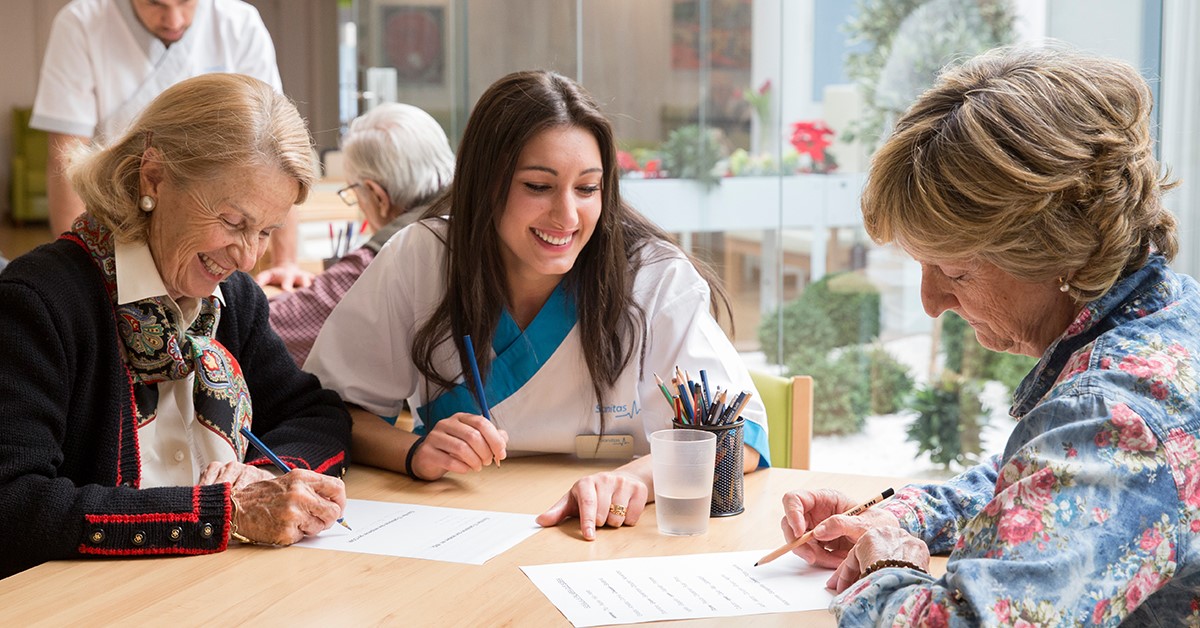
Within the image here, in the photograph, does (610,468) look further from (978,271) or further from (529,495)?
(978,271)

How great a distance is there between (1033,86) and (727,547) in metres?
0.68

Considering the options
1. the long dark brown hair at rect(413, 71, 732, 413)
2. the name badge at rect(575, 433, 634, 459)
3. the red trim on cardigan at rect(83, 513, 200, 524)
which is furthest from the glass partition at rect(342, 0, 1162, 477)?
the red trim on cardigan at rect(83, 513, 200, 524)

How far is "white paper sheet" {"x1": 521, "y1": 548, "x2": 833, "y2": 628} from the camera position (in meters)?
1.25

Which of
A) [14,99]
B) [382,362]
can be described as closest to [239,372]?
[382,362]

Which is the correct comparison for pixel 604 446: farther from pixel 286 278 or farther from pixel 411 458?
pixel 286 278

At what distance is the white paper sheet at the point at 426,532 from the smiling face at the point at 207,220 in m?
0.39

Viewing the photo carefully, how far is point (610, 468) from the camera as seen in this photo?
1.84 meters

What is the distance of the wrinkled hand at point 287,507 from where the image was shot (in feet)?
4.75

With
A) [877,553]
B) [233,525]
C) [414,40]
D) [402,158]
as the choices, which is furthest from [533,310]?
[414,40]

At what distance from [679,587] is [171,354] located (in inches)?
30.6

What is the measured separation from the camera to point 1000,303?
1.19 meters

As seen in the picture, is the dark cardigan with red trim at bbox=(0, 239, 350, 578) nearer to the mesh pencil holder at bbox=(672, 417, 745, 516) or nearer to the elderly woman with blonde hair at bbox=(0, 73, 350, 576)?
the elderly woman with blonde hair at bbox=(0, 73, 350, 576)

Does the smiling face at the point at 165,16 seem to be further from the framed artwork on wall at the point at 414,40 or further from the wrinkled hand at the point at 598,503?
the wrinkled hand at the point at 598,503

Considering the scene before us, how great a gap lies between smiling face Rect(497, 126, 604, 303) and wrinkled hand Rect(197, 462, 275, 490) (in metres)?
0.57
